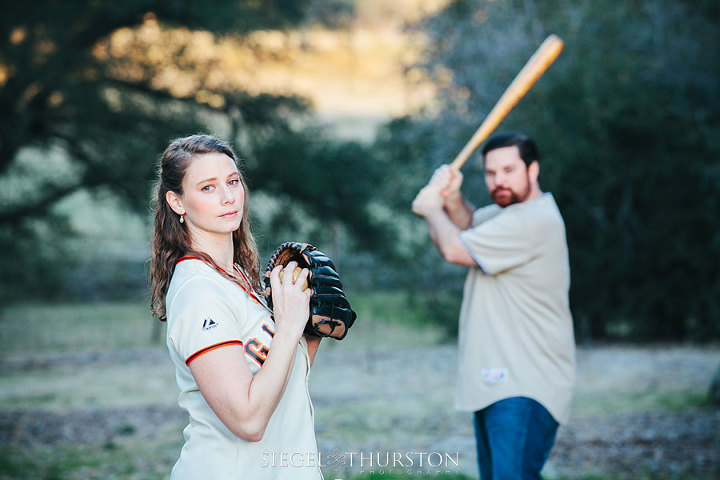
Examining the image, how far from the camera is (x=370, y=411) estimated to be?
33.0 ft

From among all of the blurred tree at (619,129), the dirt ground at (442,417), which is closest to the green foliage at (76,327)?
the dirt ground at (442,417)

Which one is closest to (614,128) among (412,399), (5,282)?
(412,399)

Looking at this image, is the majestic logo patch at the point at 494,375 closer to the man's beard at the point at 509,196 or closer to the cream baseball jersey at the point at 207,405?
the man's beard at the point at 509,196

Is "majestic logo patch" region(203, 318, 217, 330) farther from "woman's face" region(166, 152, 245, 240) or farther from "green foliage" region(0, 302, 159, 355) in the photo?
"green foliage" region(0, 302, 159, 355)

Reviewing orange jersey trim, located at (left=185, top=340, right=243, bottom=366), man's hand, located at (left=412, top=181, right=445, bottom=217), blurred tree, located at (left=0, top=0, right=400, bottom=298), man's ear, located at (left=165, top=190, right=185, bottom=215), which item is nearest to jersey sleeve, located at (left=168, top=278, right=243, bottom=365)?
orange jersey trim, located at (left=185, top=340, right=243, bottom=366)

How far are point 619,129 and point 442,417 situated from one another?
6.47 meters

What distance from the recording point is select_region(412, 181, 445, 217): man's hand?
4.20 m

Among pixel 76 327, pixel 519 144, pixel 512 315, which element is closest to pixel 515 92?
pixel 519 144

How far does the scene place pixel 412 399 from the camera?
1095cm

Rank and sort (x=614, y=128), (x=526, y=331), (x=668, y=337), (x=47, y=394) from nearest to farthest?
(x=526, y=331)
(x=47, y=394)
(x=614, y=128)
(x=668, y=337)

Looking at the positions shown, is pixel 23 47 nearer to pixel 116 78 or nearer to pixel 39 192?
pixel 116 78

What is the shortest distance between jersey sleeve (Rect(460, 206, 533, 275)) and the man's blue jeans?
66 cm

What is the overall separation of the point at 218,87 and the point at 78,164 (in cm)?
268

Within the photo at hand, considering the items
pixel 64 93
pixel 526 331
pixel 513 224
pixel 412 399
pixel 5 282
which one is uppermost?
pixel 64 93
